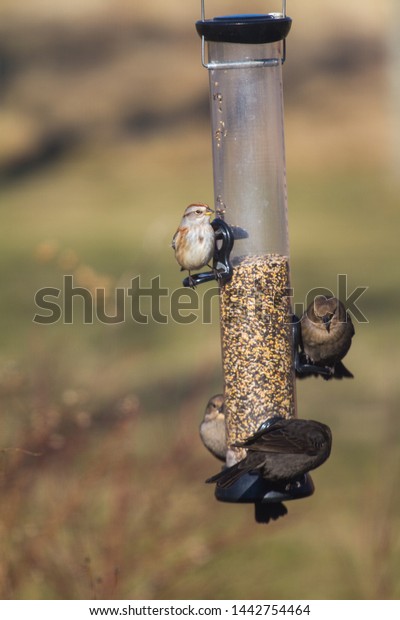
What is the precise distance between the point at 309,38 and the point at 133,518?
9.79 m

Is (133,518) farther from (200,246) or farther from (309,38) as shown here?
(309,38)

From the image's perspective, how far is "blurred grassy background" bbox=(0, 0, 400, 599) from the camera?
6039 millimetres

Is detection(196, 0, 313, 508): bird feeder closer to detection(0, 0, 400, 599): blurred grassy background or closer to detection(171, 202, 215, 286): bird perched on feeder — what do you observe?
detection(171, 202, 215, 286): bird perched on feeder

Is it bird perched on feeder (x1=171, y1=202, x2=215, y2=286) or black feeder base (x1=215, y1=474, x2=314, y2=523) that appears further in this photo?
bird perched on feeder (x1=171, y1=202, x2=215, y2=286)

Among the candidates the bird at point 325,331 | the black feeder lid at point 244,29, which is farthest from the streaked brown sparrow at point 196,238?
the black feeder lid at point 244,29

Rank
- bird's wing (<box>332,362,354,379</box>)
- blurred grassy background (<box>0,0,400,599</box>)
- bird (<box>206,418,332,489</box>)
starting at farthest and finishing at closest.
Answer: blurred grassy background (<box>0,0,400,599</box>)
bird's wing (<box>332,362,354,379</box>)
bird (<box>206,418,332,489</box>)

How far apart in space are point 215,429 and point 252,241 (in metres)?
0.97

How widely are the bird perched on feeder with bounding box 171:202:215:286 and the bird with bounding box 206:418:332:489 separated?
2.86 ft

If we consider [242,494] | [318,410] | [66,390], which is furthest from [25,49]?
[242,494]

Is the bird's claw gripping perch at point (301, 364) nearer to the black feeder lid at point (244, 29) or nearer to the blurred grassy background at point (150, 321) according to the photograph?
the blurred grassy background at point (150, 321)

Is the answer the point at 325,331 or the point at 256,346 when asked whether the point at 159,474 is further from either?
the point at 325,331

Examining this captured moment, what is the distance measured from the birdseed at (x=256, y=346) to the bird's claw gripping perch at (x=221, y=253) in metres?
0.09

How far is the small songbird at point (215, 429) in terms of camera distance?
5758 mm

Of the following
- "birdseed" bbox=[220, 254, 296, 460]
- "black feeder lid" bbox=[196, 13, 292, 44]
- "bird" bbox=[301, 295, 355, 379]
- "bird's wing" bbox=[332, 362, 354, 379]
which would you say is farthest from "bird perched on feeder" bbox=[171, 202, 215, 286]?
"bird's wing" bbox=[332, 362, 354, 379]
